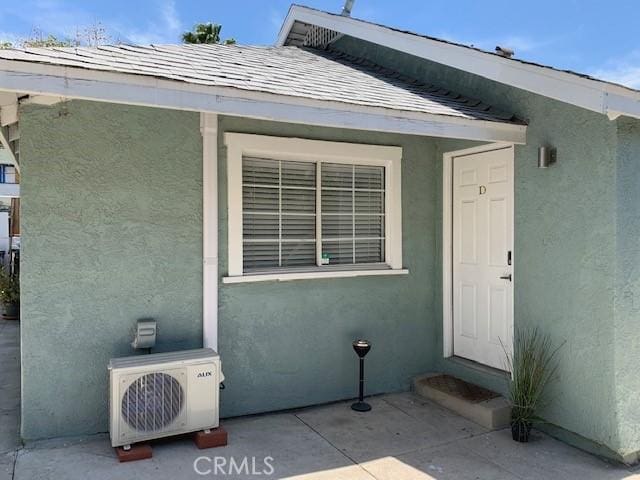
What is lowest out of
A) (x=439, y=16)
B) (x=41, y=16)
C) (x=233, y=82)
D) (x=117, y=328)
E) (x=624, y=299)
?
(x=117, y=328)

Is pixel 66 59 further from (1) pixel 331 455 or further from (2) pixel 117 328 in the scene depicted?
(1) pixel 331 455

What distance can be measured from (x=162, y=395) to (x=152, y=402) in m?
0.10

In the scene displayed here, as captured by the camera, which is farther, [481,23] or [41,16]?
[41,16]

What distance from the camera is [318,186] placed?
609 cm

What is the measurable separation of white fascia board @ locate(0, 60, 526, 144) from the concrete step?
278 cm

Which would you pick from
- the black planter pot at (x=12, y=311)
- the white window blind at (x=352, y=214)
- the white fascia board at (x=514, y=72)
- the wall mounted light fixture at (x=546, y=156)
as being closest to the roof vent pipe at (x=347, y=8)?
the white fascia board at (x=514, y=72)

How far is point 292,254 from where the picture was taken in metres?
6.04

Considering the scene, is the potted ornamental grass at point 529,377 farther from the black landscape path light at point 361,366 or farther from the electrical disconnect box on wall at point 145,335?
the electrical disconnect box on wall at point 145,335

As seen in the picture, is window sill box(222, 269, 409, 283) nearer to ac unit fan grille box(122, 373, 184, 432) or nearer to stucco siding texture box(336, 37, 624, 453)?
ac unit fan grille box(122, 373, 184, 432)

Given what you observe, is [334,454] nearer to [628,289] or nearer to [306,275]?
→ [306,275]

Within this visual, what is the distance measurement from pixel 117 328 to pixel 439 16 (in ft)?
36.9

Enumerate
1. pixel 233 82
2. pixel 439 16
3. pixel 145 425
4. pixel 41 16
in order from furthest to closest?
pixel 41 16
pixel 439 16
pixel 145 425
pixel 233 82

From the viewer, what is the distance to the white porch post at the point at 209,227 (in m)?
5.34

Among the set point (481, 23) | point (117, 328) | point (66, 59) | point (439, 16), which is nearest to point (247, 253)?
point (117, 328)
